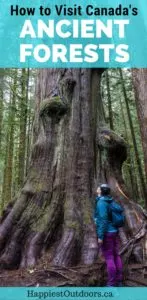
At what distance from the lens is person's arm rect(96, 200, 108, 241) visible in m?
5.40

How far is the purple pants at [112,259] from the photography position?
542 centimetres

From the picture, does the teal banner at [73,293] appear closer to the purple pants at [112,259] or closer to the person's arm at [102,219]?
the purple pants at [112,259]

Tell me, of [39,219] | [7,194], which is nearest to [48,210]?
[39,219]

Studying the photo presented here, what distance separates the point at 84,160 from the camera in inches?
289

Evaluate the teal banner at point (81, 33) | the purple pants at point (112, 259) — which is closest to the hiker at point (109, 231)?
the purple pants at point (112, 259)

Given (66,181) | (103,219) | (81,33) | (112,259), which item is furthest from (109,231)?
(81,33)

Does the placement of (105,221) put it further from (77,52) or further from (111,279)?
(77,52)

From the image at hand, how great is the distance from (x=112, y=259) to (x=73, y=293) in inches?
31.2

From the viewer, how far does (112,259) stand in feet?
18.0

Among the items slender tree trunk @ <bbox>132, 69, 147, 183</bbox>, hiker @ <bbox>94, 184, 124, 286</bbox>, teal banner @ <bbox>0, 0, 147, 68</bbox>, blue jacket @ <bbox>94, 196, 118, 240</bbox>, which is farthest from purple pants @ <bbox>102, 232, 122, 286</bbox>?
teal banner @ <bbox>0, 0, 147, 68</bbox>

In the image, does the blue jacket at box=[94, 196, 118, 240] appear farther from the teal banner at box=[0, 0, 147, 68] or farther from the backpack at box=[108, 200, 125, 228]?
the teal banner at box=[0, 0, 147, 68]

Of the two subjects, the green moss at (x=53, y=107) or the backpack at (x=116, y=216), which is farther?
the green moss at (x=53, y=107)

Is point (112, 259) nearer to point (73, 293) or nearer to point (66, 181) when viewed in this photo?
point (73, 293)

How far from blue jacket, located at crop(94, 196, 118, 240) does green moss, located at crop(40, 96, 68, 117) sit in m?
2.53
